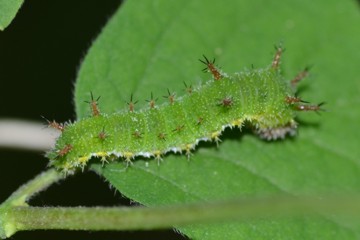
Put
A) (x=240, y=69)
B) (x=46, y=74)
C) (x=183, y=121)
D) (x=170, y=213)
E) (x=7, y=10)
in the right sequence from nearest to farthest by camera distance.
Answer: (x=170, y=213) < (x=7, y=10) < (x=183, y=121) < (x=240, y=69) < (x=46, y=74)

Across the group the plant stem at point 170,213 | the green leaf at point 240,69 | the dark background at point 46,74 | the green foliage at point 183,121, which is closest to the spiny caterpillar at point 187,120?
the green foliage at point 183,121

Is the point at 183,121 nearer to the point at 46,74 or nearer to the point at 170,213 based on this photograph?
the point at 170,213

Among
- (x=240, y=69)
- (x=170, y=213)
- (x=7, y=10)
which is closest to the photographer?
(x=170, y=213)

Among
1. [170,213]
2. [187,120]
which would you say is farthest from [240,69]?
[170,213]

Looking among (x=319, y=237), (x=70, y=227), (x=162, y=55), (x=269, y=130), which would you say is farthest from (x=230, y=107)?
(x=70, y=227)

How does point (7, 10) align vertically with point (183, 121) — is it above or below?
above

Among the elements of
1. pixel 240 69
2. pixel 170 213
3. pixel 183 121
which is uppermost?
pixel 240 69

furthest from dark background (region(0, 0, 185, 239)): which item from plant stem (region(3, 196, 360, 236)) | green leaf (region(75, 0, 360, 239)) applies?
plant stem (region(3, 196, 360, 236))
